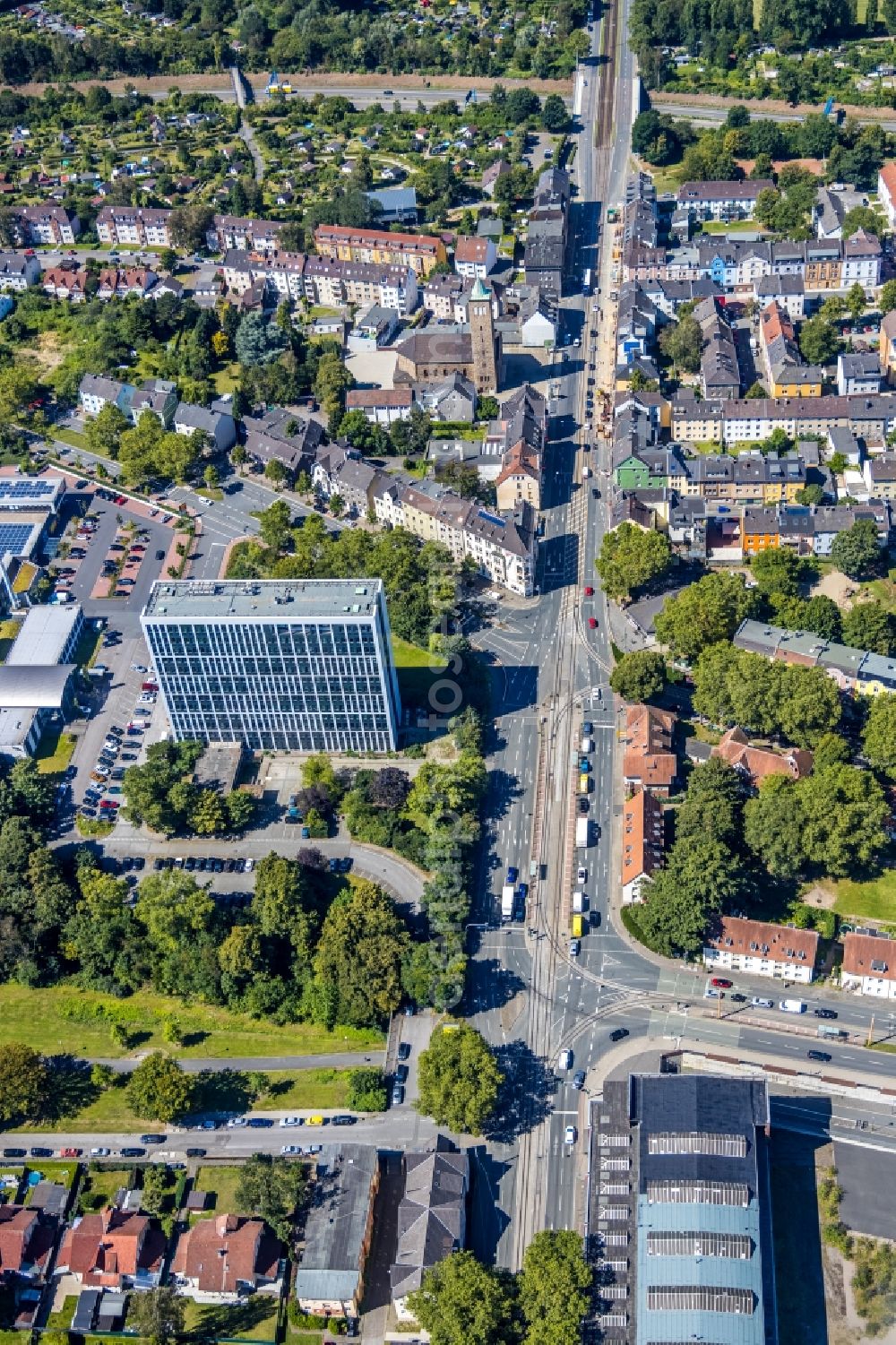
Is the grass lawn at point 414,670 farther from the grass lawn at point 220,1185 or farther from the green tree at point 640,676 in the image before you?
the grass lawn at point 220,1185

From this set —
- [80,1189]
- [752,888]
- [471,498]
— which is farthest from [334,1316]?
[471,498]

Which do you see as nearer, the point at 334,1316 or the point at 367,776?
the point at 334,1316

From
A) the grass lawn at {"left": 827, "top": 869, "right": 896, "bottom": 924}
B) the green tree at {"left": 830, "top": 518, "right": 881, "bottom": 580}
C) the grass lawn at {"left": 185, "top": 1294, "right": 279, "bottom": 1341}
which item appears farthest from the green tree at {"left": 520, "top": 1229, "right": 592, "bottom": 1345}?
the green tree at {"left": 830, "top": 518, "right": 881, "bottom": 580}

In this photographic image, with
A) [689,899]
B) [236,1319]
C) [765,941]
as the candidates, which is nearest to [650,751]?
[689,899]

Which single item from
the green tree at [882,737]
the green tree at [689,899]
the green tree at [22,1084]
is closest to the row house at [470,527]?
the green tree at [882,737]

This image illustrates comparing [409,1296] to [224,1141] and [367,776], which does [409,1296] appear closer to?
[224,1141]

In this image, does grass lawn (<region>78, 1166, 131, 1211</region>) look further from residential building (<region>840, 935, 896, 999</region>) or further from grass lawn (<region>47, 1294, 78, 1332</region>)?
residential building (<region>840, 935, 896, 999</region>)
